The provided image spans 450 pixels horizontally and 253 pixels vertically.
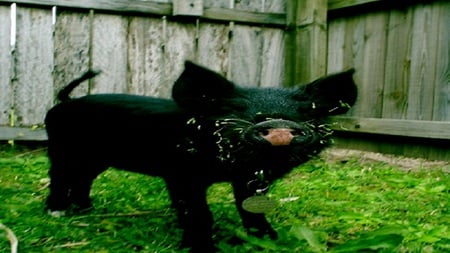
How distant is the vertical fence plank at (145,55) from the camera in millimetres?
4566

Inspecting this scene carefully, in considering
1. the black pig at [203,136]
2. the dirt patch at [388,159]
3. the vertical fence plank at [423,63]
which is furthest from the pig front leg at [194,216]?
the vertical fence plank at [423,63]

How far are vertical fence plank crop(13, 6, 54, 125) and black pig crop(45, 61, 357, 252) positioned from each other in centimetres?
171

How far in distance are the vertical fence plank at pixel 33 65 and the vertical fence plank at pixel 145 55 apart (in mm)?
610

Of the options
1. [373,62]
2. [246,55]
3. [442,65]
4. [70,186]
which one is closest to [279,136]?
[70,186]

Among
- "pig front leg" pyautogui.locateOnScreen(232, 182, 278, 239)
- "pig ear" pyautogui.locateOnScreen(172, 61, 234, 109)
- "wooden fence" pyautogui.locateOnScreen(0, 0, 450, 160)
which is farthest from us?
"wooden fence" pyautogui.locateOnScreen(0, 0, 450, 160)

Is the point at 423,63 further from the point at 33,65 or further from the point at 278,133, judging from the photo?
the point at 33,65

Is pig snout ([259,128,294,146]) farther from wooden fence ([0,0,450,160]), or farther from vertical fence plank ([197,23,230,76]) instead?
vertical fence plank ([197,23,230,76])

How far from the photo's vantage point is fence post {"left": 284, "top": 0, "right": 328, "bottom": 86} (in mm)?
4594

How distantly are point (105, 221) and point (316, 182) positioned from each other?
1476 mm

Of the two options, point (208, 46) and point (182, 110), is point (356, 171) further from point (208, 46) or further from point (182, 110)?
point (182, 110)

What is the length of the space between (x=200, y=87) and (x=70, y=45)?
8.49ft

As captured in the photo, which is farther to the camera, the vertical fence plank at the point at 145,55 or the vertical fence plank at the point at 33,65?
the vertical fence plank at the point at 145,55

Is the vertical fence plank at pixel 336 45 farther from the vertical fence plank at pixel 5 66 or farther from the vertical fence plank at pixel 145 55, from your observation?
the vertical fence plank at pixel 5 66

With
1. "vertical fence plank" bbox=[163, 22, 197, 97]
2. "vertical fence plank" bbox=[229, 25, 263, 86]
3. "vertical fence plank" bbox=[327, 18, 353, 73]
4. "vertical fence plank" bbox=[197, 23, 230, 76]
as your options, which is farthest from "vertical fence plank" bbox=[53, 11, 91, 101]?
"vertical fence plank" bbox=[327, 18, 353, 73]
